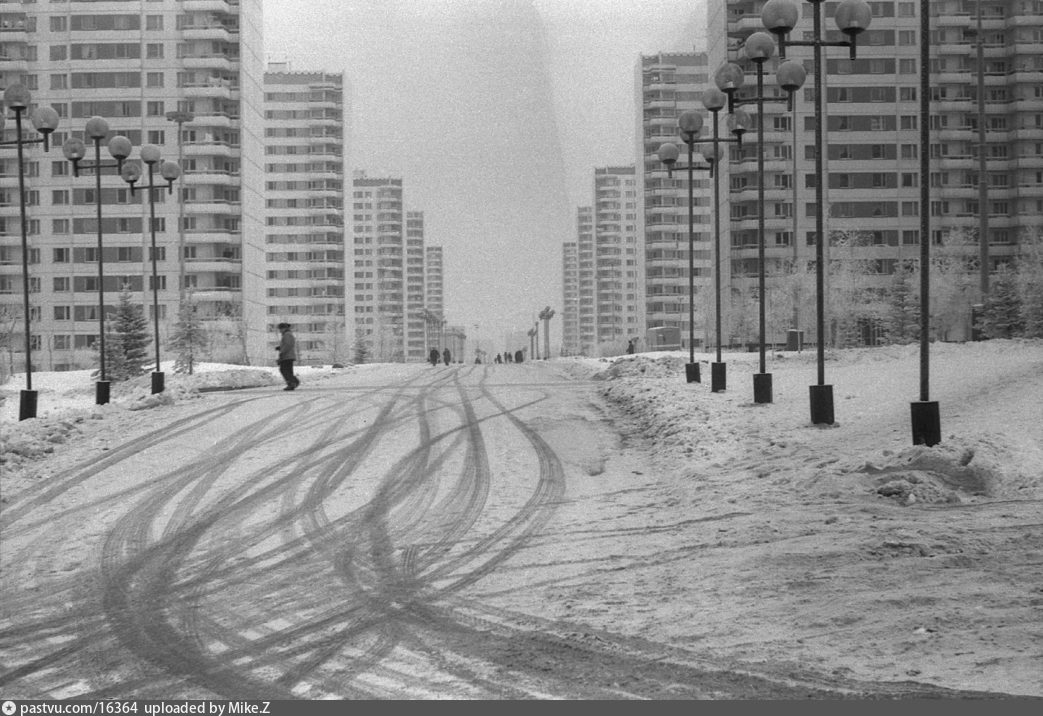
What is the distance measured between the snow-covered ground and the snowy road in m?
0.48

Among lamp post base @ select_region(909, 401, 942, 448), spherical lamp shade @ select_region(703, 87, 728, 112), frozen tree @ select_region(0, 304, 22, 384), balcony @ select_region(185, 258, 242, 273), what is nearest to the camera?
lamp post base @ select_region(909, 401, 942, 448)

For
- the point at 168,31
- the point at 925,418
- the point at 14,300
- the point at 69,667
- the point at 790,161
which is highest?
the point at 168,31

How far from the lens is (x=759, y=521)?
8.16 meters

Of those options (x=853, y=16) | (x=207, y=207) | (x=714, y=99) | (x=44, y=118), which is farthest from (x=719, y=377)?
(x=207, y=207)

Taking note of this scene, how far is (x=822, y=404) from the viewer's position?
12109mm

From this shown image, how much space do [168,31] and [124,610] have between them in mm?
88752

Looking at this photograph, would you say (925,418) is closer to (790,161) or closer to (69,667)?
(69,667)

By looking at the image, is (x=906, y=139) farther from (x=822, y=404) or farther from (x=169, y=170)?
(x=822, y=404)

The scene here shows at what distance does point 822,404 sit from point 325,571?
7005 mm

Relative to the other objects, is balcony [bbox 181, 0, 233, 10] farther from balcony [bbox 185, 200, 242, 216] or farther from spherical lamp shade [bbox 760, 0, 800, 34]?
spherical lamp shade [bbox 760, 0, 800, 34]

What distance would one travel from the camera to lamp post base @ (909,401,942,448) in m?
9.65

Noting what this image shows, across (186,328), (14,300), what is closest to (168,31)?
(14,300)

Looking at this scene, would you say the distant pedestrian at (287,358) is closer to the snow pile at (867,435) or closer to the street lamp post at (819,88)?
the snow pile at (867,435)

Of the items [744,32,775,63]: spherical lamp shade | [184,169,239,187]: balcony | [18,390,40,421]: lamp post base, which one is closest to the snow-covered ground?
[18,390,40,421]: lamp post base
